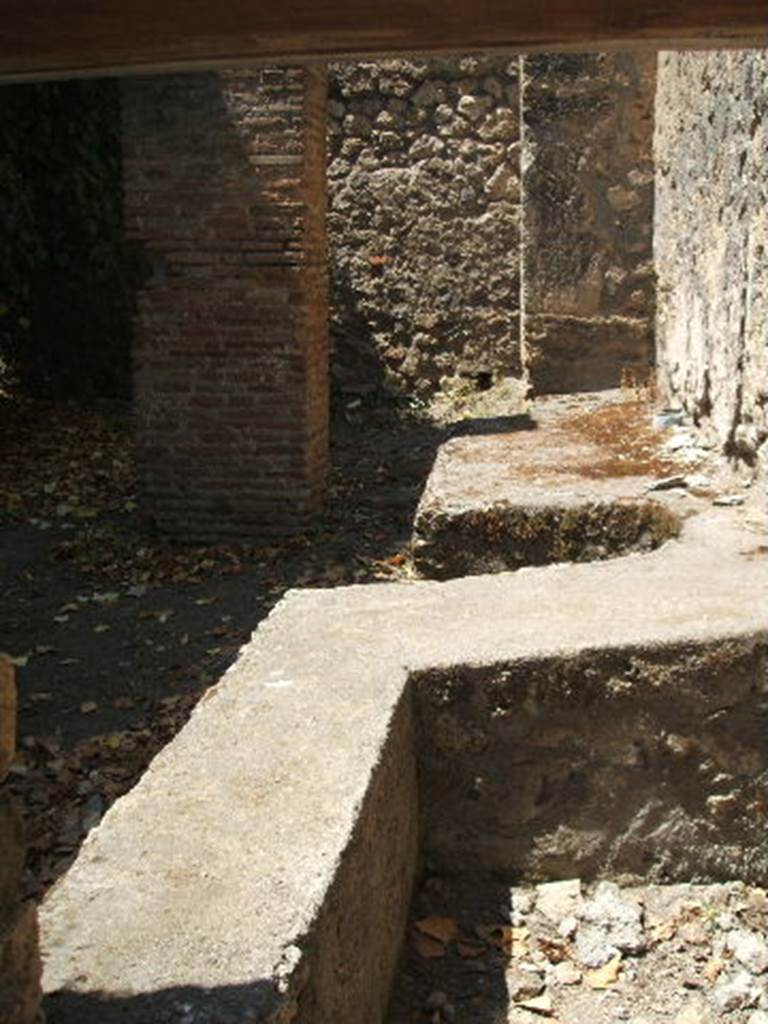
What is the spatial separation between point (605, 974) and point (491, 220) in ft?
22.1

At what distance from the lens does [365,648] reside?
300 centimetres

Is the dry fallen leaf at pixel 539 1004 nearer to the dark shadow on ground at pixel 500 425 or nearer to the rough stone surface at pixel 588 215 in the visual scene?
the dark shadow on ground at pixel 500 425

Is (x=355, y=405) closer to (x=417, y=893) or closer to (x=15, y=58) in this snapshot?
(x=417, y=893)

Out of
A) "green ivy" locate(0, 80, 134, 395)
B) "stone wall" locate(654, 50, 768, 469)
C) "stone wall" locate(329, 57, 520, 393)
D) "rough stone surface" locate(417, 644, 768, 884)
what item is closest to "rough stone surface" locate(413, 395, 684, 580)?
"stone wall" locate(654, 50, 768, 469)

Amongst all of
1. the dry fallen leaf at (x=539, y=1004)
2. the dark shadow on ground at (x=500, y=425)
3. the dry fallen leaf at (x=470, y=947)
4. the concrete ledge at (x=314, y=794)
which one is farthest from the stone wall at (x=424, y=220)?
the dry fallen leaf at (x=539, y=1004)

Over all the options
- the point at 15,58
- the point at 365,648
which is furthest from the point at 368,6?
the point at 365,648

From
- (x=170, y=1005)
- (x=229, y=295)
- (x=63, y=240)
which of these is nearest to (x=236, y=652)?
(x=229, y=295)

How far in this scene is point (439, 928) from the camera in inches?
111

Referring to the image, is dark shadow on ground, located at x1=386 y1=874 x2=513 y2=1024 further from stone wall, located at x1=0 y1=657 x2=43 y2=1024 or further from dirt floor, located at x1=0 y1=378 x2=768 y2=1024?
stone wall, located at x1=0 y1=657 x2=43 y2=1024

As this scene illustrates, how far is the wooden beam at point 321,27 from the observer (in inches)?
66.5

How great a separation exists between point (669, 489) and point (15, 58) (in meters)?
3.16

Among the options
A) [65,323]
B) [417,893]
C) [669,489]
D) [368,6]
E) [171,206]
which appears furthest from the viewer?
[65,323]

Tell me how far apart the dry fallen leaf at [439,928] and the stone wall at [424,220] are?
6.27m

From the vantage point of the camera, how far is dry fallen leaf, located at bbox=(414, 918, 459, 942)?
2.80 metres
